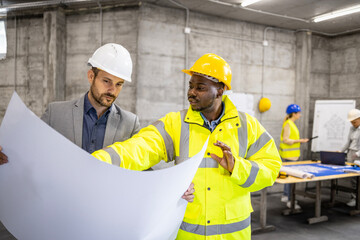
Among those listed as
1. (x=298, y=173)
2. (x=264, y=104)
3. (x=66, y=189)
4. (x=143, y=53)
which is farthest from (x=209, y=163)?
(x=264, y=104)

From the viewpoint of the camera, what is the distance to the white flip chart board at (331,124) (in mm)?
6625

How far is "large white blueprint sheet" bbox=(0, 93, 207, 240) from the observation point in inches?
23.5

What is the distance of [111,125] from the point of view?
5.05 ft

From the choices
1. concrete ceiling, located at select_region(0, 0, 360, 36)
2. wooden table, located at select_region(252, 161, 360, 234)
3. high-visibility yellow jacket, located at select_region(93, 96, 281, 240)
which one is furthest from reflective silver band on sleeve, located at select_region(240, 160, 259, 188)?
concrete ceiling, located at select_region(0, 0, 360, 36)

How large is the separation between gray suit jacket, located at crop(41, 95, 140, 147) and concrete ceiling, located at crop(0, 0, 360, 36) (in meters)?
3.95

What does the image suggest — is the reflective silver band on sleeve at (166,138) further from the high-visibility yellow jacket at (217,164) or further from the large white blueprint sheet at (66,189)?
the large white blueprint sheet at (66,189)

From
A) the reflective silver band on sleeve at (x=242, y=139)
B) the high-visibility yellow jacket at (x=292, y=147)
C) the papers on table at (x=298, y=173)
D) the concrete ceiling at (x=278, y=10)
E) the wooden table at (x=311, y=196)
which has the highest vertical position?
the concrete ceiling at (x=278, y=10)

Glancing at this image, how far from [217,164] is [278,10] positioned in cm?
501

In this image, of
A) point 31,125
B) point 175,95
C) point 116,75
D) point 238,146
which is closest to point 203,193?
point 238,146

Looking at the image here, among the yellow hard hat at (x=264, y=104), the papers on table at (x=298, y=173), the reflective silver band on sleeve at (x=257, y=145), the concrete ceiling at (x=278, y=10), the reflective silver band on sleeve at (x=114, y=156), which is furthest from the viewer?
the yellow hard hat at (x=264, y=104)

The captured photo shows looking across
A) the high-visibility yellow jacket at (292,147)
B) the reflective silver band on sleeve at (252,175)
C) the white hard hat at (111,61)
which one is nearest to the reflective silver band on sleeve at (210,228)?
the reflective silver band on sleeve at (252,175)

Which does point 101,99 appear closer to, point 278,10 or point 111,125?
point 111,125

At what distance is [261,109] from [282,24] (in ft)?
6.64

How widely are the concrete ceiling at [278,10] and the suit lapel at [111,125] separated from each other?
13.1 feet
